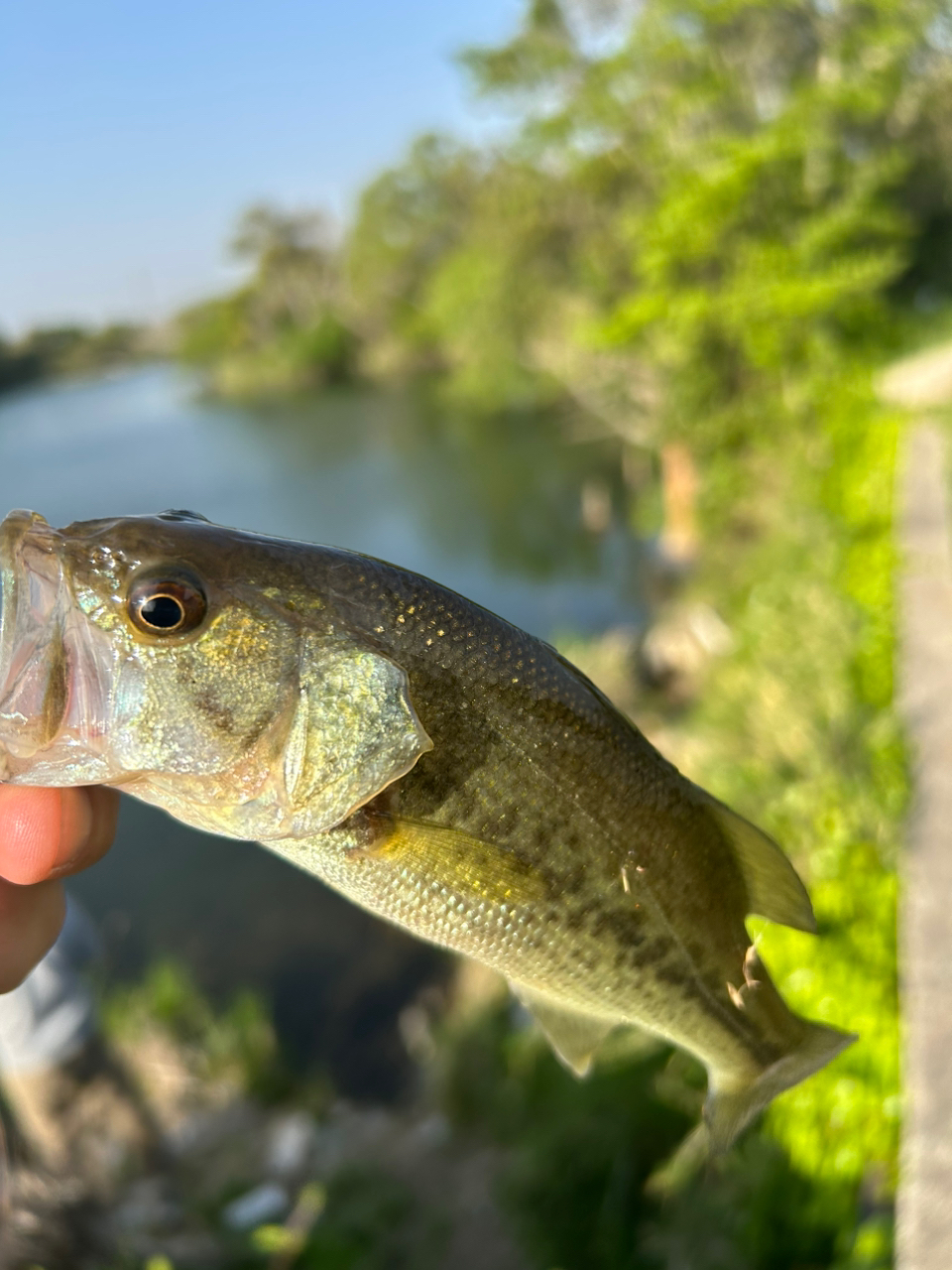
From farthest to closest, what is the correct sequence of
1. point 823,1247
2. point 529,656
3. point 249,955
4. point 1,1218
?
point 249,955 < point 823,1247 < point 1,1218 < point 529,656

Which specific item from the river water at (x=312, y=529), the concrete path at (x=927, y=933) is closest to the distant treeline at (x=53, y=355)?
the river water at (x=312, y=529)

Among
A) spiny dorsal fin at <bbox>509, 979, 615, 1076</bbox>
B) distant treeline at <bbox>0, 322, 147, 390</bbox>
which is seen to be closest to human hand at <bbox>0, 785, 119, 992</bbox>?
spiny dorsal fin at <bbox>509, 979, 615, 1076</bbox>

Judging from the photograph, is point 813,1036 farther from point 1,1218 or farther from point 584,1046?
point 1,1218

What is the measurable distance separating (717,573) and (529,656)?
11781 millimetres

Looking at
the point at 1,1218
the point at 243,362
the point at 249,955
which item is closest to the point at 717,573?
the point at 249,955

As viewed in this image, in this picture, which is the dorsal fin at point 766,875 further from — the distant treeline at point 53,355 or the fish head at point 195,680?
the distant treeline at point 53,355

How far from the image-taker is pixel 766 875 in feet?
4.70

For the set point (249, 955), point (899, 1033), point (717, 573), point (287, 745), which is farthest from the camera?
point (717, 573)

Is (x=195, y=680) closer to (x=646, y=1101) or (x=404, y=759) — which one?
(x=404, y=759)

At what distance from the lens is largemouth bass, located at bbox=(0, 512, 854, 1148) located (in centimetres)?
121

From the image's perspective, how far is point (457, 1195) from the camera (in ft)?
13.0

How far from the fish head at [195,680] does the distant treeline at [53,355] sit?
392 inches

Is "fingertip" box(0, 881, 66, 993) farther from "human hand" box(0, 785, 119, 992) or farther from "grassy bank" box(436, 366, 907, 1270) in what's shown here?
"grassy bank" box(436, 366, 907, 1270)

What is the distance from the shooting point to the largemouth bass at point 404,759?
121cm
